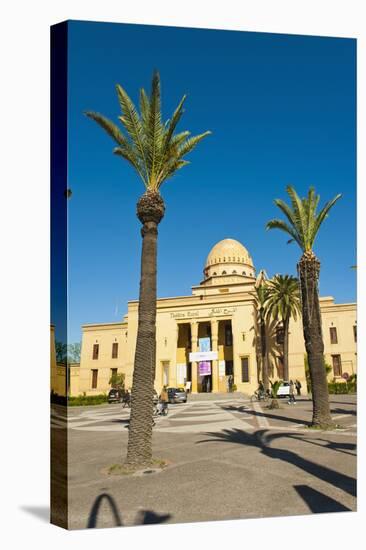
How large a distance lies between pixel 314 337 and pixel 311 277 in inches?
73.9

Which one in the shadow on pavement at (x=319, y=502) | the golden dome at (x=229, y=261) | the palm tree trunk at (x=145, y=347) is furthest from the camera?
the golden dome at (x=229, y=261)

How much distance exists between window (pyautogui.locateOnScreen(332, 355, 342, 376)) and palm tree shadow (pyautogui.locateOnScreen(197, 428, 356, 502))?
25.5 meters

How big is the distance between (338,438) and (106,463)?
242 inches

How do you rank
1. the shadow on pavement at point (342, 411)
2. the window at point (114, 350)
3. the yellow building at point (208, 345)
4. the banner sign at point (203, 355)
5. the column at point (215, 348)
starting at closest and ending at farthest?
the shadow on pavement at point (342, 411) < the column at point (215, 348) < the banner sign at point (203, 355) < the yellow building at point (208, 345) < the window at point (114, 350)

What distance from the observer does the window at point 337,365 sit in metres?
37.3

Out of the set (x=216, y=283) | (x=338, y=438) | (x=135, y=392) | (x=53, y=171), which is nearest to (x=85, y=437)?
(x=135, y=392)

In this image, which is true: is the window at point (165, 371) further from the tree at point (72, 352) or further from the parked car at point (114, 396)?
the tree at point (72, 352)

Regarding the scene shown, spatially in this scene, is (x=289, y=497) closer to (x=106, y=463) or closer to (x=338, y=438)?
(x=106, y=463)

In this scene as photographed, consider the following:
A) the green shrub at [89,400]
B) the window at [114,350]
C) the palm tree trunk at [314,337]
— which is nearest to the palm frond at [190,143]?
the palm tree trunk at [314,337]

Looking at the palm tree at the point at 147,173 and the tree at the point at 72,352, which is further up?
the palm tree at the point at 147,173

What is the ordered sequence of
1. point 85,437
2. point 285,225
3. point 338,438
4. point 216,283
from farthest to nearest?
1. point 216,283
2. point 285,225
3. point 85,437
4. point 338,438

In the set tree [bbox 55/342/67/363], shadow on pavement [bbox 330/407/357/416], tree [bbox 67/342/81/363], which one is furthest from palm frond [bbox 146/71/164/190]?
shadow on pavement [bbox 330/407/357/416]

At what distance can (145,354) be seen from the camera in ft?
33.5

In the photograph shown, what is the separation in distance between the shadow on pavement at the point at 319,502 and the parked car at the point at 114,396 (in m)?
26.9
